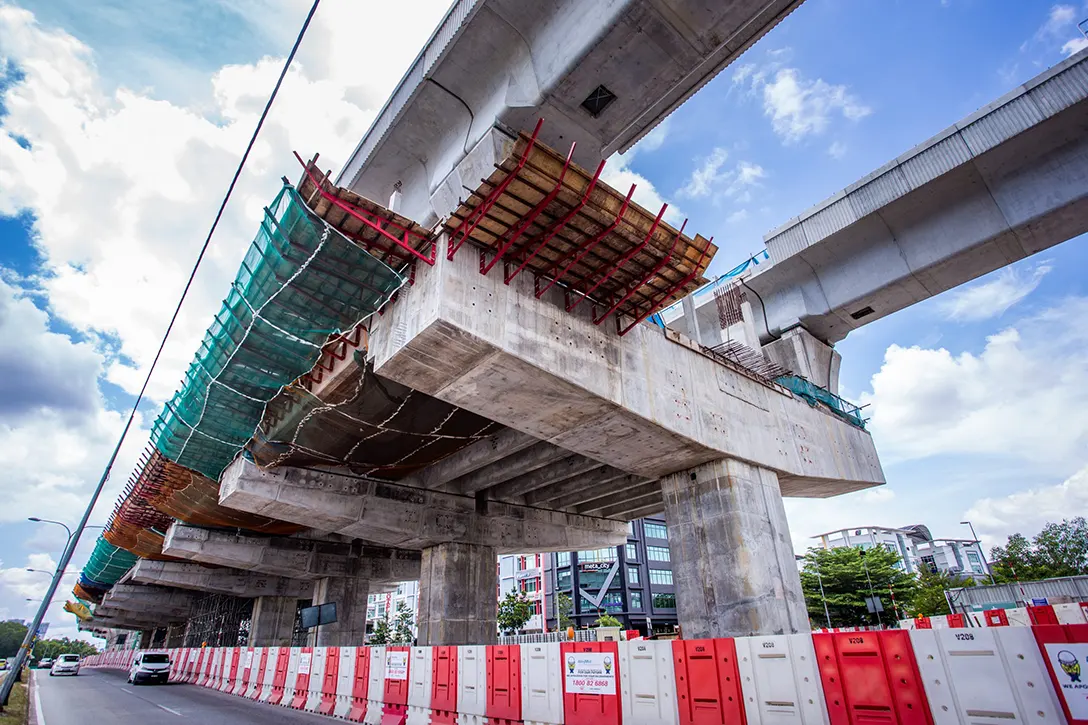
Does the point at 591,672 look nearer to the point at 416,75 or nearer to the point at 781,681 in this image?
the point at 781,681

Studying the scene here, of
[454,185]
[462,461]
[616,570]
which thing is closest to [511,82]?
[454,185]

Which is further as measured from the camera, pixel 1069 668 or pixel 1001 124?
pixel 1001 124

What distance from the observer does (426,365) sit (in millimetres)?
8539

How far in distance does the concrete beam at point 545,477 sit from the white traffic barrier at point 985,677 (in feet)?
30.6

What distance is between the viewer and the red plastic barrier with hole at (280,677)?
1720 centimetres

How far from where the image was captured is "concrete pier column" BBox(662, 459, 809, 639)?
409 inches

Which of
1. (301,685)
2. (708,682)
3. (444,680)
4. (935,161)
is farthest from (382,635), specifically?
(935,161)

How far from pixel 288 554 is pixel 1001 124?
28540 millimetres

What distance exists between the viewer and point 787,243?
17.0m

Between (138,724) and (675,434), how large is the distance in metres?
13.7

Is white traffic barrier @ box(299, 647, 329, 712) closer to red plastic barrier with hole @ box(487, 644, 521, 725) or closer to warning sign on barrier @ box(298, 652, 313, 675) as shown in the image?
warning sign on barrier @ box(298, 652, 313, 675)

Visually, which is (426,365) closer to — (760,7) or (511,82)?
(511,82)

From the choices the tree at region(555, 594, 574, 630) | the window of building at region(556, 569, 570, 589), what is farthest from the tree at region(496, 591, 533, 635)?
the window of building at region(556, 569, 570, 589)

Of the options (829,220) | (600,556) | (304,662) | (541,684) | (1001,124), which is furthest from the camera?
(600,556)
